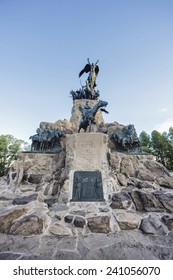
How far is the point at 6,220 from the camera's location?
2553mm

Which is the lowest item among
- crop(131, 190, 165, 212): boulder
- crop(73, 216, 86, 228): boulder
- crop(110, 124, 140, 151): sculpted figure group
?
crop(73, 216, 86, 228): boulder

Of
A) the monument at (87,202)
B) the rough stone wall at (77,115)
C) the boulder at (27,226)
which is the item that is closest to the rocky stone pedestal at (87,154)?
the monument at (87,202)

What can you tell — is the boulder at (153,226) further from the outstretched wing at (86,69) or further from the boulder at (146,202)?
the outstretched wing at (86,69)

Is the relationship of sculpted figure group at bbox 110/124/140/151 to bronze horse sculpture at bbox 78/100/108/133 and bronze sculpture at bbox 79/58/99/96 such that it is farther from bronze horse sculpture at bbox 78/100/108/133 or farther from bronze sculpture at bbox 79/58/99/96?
bronze sculpture at bbox 79/58/99/96

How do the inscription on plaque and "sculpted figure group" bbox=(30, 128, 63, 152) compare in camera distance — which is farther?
"sculpted figure group" bbox=(30, 128, 63, 152)

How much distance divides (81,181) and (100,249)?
1.55 meters

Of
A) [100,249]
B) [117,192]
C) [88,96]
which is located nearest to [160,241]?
[100,249]

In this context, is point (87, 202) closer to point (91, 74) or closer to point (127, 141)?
point (127, 141)

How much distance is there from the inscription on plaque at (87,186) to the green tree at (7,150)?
1232 centimetres

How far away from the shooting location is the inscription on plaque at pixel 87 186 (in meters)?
3.18

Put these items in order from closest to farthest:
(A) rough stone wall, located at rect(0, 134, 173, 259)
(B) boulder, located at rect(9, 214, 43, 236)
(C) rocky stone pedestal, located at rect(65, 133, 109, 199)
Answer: (A) rough stone wall, located at rect(0, 134, 173, 259) → (B) boulder, located at rect(9, 214, 43, 236) → (C) rocky stone pedestal, located at rect(65, 133, 109, 199)

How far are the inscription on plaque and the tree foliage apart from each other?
1155cm

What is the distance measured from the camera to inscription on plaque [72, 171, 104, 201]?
10.4ft

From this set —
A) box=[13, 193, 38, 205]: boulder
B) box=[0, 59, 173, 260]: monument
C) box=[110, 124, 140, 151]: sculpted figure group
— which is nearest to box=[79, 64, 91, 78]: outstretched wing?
box=[0, 59, 173, 260]: monument
